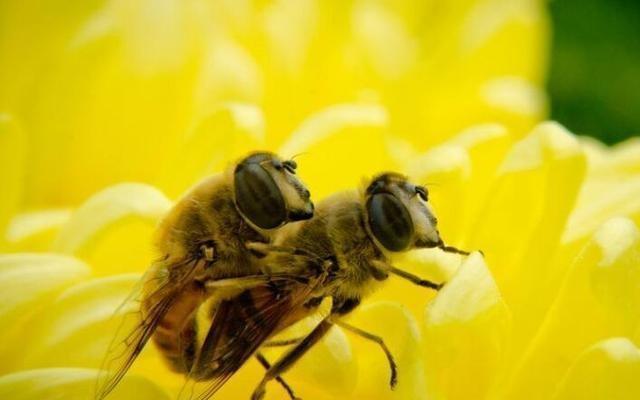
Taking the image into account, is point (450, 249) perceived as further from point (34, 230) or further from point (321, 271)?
point (34, 230)

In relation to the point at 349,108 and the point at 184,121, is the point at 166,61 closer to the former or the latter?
the point at 184,121

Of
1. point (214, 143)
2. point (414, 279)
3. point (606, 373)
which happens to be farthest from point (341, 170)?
point (606, 373)

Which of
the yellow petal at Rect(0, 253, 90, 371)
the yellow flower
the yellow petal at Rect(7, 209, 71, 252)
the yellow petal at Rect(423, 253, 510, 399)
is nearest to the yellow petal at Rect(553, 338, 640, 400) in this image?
the yellow flower

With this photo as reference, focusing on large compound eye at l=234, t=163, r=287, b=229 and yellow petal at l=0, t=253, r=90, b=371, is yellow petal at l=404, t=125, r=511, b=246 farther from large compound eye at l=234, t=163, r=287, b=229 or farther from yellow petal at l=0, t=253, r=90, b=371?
yellow petal at l=0, t=253, r=90, b=371

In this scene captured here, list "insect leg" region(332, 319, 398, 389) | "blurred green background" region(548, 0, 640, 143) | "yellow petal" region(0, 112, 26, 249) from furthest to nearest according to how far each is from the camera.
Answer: "blurred green background" region(548, 0, 640, 143) < "yellow petal" region(0, 112, 26, 249) < "insect leg" region(332, 319, 398, 389)

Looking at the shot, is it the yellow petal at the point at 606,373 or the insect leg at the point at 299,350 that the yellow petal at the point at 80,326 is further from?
the yellow petal at the point at 606,373
